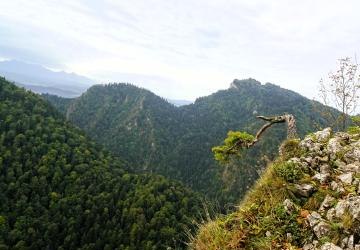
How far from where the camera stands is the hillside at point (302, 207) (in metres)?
6.37

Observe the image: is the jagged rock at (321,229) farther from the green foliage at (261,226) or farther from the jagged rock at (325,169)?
the jagged rock at (325,169)

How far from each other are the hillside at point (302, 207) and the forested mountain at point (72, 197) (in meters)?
69.6

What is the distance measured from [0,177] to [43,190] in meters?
12.2

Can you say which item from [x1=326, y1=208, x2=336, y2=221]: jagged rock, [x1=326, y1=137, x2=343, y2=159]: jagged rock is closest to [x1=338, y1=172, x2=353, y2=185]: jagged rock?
[x1=326, y1=137, x2=343, y2=159]: jagged rock

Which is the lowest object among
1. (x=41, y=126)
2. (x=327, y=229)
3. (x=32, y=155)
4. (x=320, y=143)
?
(x=32, y=155)

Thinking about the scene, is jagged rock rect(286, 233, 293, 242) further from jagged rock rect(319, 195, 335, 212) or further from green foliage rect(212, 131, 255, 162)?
green foliage rect(212, 131, 255, 162)

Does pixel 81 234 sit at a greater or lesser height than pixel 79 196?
lesser

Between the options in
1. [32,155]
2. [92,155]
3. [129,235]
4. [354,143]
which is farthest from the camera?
[92,155]

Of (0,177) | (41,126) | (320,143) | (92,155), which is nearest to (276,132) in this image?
(92,155)

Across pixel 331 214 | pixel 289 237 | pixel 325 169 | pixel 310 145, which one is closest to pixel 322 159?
pixel 325 169

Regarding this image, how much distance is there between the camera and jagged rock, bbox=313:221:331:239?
6349mm

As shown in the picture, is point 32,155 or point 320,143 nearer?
point 320,143

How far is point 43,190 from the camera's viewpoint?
9912cm

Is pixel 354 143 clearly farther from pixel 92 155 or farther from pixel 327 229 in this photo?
pixel 92 155
